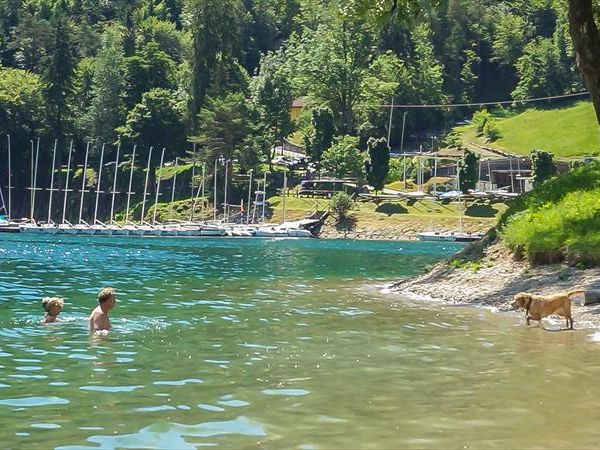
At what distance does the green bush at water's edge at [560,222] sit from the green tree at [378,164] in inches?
3166

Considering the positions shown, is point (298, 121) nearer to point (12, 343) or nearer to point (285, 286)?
point (285, 286)

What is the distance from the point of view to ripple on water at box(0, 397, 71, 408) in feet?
40.4

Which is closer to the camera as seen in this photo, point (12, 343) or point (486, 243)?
point (12, 343)

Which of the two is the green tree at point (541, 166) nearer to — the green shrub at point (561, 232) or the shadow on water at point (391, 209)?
the shadow on water at point (391, 209)

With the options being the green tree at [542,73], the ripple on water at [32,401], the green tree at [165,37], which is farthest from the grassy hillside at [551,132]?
the ripple on water at [32,401]

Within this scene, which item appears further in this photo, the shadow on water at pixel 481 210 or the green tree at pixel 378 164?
the green tree at pixel 378 164

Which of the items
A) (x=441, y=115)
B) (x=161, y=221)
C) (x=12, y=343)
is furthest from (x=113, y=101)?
(x=12, y=343)

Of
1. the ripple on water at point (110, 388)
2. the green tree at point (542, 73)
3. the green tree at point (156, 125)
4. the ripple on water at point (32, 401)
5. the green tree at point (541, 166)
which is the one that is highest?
the green tree at point (542, 73)

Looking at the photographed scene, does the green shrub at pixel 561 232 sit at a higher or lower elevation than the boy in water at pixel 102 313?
higher

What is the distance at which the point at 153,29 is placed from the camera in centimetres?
17812

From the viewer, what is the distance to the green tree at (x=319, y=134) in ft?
417

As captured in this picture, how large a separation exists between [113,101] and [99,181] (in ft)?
50.8

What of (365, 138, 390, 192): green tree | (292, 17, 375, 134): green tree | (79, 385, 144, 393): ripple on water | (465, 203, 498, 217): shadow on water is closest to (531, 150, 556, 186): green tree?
(465, 203, 498, 217): shadow on water

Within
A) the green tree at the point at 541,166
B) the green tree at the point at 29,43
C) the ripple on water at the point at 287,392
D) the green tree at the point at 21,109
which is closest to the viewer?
the ripple on water at the point at 287,392
